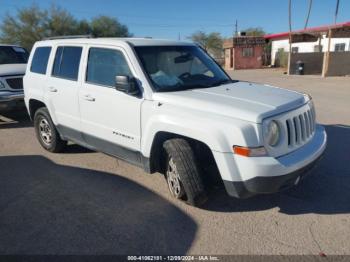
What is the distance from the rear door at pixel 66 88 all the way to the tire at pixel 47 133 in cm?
31

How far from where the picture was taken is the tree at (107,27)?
165 feet

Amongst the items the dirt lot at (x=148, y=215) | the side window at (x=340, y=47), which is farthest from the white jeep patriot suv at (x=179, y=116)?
the side window at (x=340, y=47)

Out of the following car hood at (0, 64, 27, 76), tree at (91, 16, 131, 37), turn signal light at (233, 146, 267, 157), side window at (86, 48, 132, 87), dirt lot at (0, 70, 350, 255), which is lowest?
dirt lot at (0, 70, 350, 255)

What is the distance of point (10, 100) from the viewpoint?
8.09m

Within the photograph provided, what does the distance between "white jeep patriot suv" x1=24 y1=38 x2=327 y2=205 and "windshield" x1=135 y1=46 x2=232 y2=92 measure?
2 centimetres

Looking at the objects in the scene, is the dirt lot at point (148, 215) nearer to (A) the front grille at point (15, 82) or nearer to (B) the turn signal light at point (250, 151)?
(B) the turn signal light at point (250, 151)

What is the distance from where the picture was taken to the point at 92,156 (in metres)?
5.75

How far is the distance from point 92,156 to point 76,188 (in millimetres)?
1275

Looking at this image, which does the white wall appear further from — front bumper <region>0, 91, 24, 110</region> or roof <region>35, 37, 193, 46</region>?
roof <region>35, 37, 193, 46</region>

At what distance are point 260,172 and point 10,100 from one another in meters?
6.94

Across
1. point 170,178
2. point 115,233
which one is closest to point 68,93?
point 170,178

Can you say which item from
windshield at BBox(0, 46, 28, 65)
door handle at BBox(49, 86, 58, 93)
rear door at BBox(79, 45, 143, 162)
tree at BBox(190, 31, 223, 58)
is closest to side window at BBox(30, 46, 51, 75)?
door handle at BBox(49, 86, 58, 93)

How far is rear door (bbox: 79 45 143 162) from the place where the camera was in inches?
164

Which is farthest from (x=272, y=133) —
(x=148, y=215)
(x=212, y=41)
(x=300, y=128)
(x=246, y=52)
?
(x=212, y=41)
